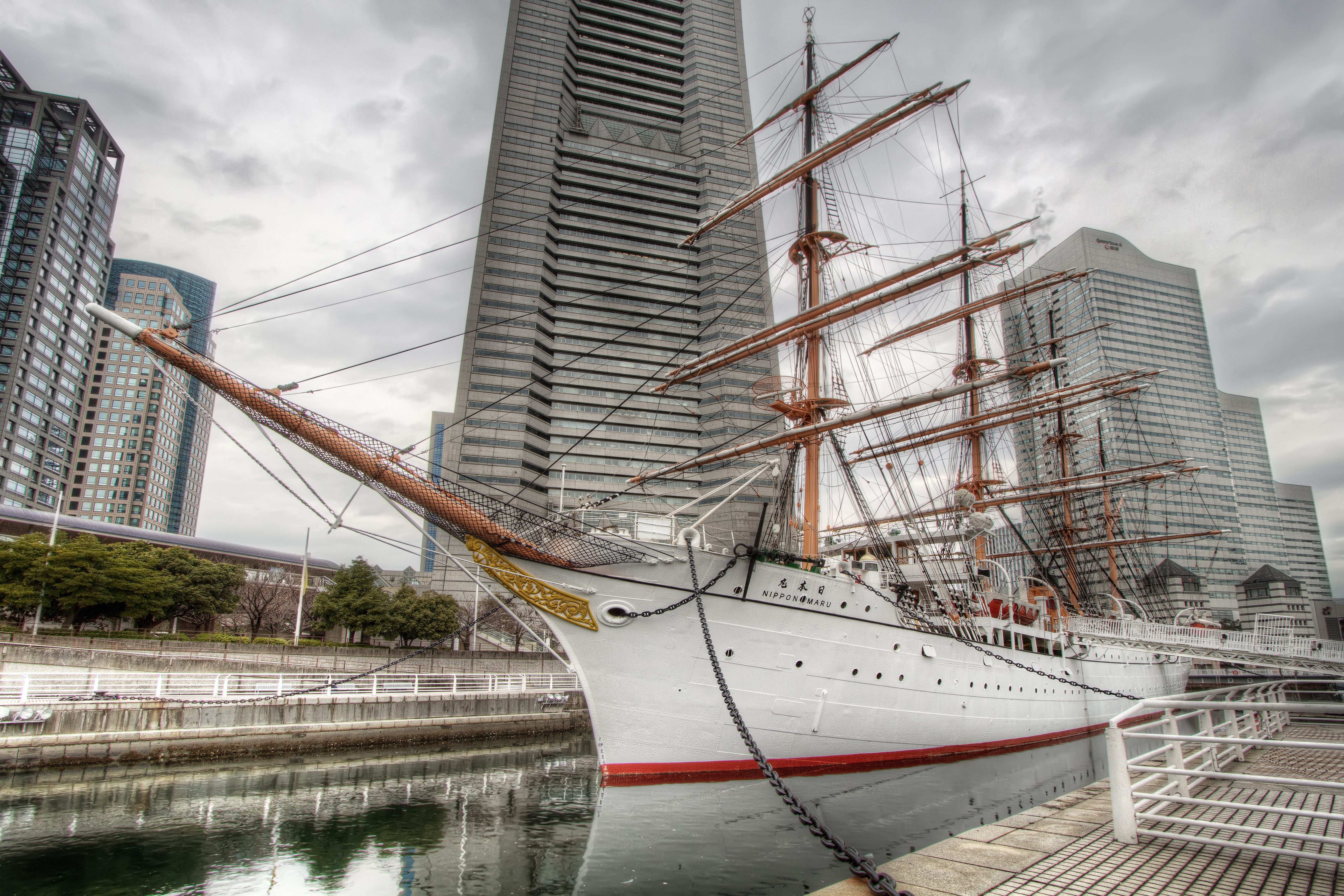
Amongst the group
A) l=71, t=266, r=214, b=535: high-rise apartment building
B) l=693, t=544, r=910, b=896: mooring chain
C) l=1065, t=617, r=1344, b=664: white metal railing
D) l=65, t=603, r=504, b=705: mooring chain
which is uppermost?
l=71, t=266, r=214, b=535: high-rise apartment building

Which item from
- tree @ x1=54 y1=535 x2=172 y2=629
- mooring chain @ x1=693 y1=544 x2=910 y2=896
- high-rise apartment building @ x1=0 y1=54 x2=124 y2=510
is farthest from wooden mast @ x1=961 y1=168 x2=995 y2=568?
high-rise apartment building @ x1=0 y1=54 x2=124 y2=510

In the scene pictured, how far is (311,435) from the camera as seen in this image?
10.5m

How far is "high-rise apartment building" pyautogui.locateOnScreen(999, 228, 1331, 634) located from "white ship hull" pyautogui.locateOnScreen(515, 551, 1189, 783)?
6361 cm

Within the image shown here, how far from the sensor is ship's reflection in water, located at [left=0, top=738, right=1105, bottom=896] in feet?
25.4

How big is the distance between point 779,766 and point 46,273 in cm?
9404

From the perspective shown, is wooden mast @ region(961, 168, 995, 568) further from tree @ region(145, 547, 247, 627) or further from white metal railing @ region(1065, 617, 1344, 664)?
tree @ region(145, 547, 247, 627)

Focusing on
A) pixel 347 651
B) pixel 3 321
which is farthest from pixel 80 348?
pixel 347 651

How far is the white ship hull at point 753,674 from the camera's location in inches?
470

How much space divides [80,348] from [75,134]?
2395 cm

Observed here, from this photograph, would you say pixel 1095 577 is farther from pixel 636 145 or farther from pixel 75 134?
pixel 75 134

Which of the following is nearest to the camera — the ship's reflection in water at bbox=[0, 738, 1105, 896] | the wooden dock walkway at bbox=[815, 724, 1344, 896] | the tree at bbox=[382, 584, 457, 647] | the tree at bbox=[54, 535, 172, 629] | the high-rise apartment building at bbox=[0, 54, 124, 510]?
the wooden dock walkway at bbox=[815, 724, 1344, 896]

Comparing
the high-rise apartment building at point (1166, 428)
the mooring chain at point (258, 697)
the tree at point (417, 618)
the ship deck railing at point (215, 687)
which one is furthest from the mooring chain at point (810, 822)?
the high-rise apartment building at point (1166, 428)

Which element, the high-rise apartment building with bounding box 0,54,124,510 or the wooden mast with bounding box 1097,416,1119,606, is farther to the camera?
the high-rise apartment building with bounding box 0,54,124,510

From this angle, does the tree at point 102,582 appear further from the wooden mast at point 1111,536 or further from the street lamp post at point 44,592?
the wooden mast at point 1111,536
